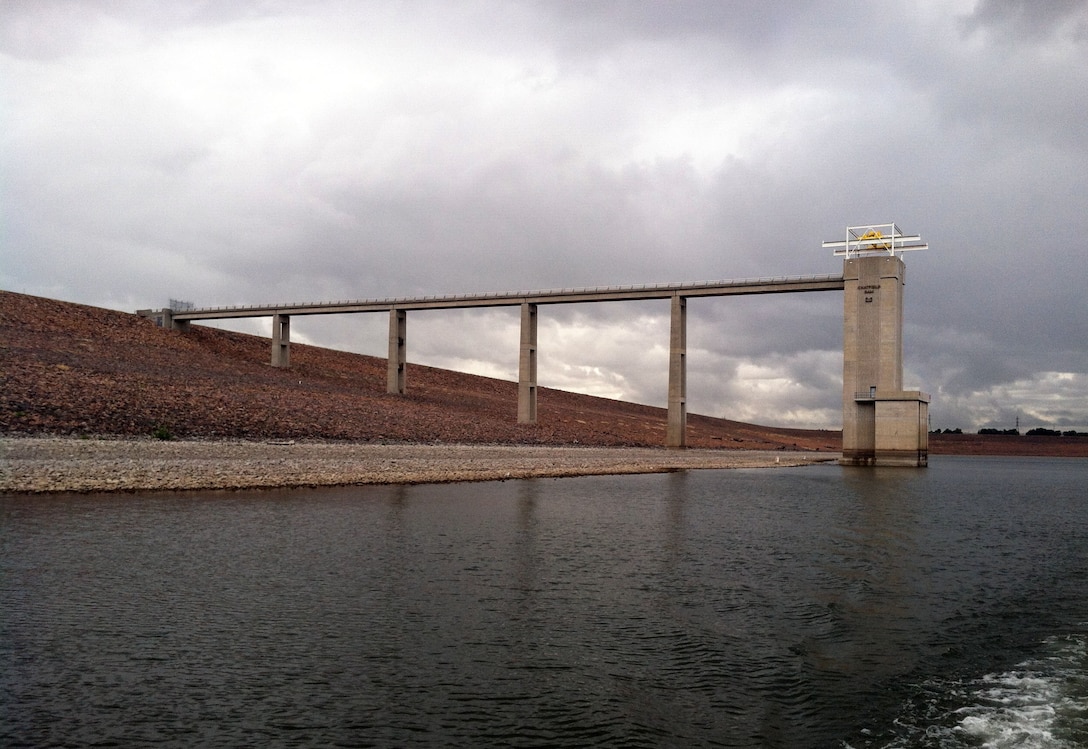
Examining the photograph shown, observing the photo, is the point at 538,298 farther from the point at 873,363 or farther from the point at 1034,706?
the point at 1034,706

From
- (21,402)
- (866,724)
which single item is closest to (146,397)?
(21,402)

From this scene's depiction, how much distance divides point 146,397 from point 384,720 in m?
47.3

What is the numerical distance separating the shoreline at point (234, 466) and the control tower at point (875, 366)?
105ft

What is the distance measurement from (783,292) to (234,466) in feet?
199

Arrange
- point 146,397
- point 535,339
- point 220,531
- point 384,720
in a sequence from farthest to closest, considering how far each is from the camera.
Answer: point 535,339 < point 146,397 < point 220,531 < point 384,720

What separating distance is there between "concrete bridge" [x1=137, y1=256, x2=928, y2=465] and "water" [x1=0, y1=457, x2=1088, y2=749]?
53088 millimetres

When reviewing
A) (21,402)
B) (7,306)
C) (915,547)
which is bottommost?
(915,547)

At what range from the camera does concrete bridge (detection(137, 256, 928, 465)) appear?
242 ft

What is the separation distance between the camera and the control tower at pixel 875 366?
73312 mm

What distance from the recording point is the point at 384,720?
26.8 ft

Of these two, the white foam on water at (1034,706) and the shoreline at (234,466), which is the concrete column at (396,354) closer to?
the shoreline at (234,466)

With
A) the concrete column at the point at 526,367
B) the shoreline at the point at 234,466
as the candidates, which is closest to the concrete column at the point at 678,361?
the concrete column at the point at 526,367

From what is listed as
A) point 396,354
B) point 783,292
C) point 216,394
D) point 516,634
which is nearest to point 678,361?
point 783,292

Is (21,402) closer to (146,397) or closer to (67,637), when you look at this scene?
(146,397)
